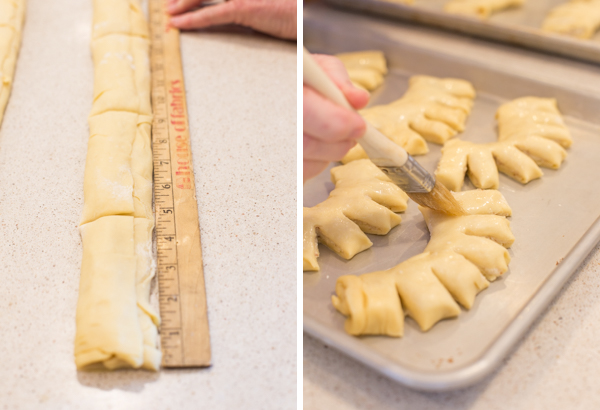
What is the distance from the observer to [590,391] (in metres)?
1.17

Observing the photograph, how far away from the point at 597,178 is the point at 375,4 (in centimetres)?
150

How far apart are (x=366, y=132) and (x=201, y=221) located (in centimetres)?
67

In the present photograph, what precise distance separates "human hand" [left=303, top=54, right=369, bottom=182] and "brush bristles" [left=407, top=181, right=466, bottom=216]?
1.05ft

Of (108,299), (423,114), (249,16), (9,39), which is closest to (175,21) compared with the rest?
(249,16)

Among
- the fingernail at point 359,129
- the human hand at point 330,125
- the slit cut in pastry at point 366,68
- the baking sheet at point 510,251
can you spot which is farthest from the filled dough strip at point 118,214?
the slit cut in pastry at point 366,68

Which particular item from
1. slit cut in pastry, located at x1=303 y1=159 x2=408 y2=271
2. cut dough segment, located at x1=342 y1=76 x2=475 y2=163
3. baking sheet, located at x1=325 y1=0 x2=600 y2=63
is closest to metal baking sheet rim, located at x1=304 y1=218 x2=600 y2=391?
slit cut in pastry, located at x1=303 y1=159 x2=408 y2=271

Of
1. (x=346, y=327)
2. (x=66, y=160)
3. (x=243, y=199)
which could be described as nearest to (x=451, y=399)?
(x=346, y=327)

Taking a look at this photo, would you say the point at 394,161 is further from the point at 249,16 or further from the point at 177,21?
the point at 177,21

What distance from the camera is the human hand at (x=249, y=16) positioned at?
8.02 ft

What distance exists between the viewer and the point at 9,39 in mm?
2266

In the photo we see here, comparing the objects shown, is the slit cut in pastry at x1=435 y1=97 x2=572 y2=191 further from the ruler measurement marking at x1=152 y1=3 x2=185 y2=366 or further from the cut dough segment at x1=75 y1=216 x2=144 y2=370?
the cut dough segment at x1=75 y1=216 x2=144 y2=370

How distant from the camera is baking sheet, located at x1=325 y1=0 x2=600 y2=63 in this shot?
93.4 inches

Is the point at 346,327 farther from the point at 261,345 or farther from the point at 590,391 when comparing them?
the point at 590,391

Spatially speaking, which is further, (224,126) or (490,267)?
(224,126)
